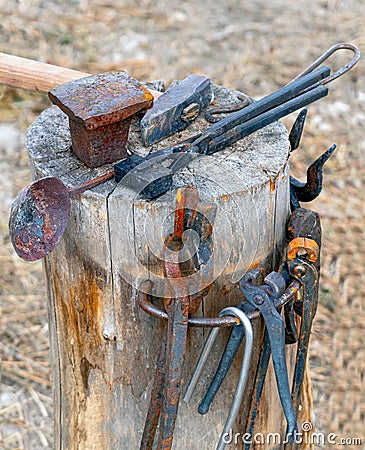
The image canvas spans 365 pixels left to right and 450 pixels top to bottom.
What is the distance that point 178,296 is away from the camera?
1.41m

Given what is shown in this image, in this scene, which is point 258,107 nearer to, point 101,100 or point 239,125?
point 239,125

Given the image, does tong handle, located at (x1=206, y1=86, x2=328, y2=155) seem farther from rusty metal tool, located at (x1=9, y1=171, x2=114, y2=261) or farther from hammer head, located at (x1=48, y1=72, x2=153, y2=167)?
rusty metal tool, located at (x1=9, y1=171, x2=114, y2=261)

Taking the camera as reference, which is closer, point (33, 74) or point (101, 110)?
point (101, 110)

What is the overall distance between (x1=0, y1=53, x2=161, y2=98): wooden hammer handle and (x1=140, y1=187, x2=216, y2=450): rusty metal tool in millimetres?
706

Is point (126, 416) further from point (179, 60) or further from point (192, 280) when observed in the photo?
point (179, 60)

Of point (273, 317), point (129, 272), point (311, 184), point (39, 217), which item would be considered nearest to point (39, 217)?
point (39, 217)

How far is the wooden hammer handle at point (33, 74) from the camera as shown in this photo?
192cm

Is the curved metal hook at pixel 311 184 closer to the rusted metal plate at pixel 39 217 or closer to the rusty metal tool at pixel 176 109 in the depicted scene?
the rusty metal tool at pixel 176 109

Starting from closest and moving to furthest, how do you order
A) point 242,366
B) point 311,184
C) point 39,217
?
point 39,217
point 242,366
point 311,184

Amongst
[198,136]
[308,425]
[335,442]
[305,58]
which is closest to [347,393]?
[335,442]

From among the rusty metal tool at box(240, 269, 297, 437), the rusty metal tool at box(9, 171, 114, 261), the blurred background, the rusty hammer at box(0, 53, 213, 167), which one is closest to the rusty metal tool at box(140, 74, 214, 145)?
the rusty hammer at box(0, 53, 213, 167)

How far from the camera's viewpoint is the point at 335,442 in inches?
112

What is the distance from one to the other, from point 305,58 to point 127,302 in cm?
348

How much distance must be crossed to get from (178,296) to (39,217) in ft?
1.01
